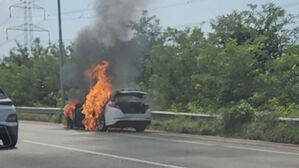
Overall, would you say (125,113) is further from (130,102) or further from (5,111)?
(5,111)

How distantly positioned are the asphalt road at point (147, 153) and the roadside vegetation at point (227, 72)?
1.53m

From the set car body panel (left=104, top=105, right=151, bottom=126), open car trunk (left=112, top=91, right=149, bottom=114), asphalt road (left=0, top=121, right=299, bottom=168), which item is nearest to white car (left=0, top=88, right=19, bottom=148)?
asphalt road (left=0, top=121, right=299, bottom=168)

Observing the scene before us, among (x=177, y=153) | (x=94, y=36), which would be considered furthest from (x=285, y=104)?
(x=177, y=153)

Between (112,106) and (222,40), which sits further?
(222,40)

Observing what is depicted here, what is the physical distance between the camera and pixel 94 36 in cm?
2509

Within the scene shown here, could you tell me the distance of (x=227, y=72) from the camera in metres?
24.4

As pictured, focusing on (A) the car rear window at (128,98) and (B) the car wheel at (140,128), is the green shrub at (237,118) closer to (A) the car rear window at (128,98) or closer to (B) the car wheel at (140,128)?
(B) the car wheel at (140,128)

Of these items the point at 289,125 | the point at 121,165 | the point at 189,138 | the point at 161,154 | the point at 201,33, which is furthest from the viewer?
the point at 201,33

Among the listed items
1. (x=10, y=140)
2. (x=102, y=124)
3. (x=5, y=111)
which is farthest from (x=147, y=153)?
(x=102, y=124)

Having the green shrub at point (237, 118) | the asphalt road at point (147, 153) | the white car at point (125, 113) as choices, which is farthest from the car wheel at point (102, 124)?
the green shrub at point (237, 118)

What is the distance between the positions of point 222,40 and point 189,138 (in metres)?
13.1

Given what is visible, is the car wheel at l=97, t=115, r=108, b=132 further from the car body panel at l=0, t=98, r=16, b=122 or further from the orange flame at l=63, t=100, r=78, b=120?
the car body panel at l=0, t=98, r=16, b=122

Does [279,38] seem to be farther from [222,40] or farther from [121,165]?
[121,165]

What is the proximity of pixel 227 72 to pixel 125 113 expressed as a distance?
6079mm
